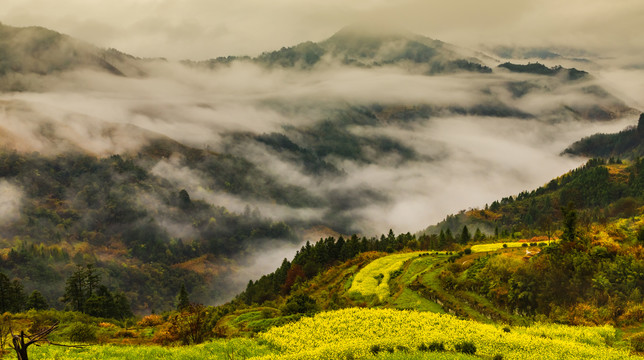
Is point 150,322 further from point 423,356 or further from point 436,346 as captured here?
point 423,356

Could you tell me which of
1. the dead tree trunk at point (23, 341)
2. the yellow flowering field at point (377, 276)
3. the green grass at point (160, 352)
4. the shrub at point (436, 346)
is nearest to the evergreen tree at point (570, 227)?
the yellow flowering field at point (377, 276)

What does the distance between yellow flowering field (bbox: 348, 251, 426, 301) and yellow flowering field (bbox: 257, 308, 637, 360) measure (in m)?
19.5

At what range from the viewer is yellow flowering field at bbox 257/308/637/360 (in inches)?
1433

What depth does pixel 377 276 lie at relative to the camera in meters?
81.0

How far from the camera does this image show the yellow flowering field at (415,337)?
3641 cm

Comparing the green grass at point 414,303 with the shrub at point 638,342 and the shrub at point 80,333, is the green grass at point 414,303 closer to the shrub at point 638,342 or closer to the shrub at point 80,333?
the shrub at point 638,342

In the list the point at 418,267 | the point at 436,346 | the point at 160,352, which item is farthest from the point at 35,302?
the point at 436,346

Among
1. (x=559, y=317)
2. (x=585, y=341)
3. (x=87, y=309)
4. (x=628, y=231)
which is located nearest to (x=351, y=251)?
(x=87, y=309)

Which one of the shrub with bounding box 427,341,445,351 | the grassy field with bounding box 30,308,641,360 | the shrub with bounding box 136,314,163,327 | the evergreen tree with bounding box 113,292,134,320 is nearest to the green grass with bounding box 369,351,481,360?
the grassy field with bounding box 30,308,641,360

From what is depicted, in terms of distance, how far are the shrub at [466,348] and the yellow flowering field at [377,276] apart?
1139 inches

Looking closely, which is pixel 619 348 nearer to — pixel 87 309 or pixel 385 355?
pixel 385 355

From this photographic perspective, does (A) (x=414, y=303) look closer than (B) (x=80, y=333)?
No

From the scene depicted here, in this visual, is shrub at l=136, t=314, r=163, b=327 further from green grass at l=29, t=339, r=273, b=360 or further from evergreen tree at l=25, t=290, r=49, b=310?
evergreen tree at l=25, t=290, r=49, b=310

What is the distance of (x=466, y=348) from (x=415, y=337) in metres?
4.69
